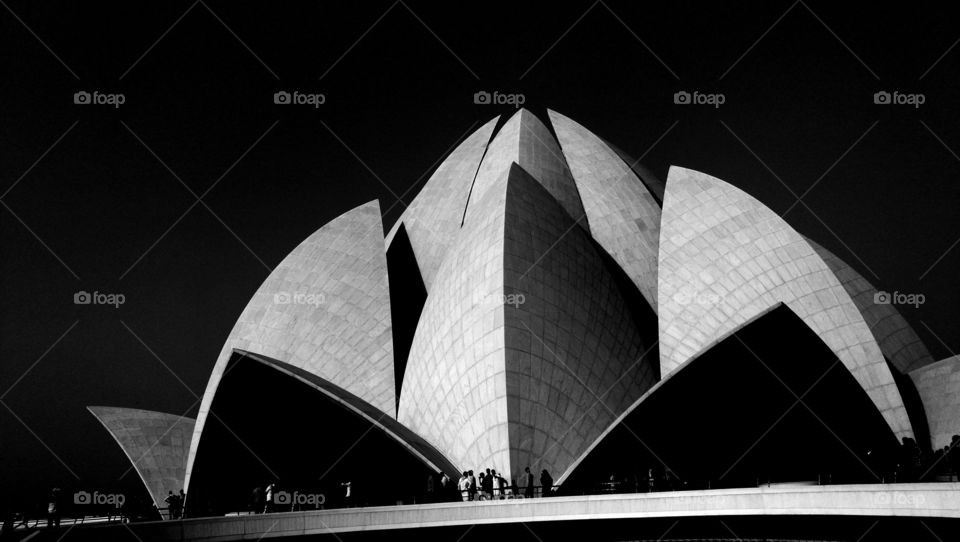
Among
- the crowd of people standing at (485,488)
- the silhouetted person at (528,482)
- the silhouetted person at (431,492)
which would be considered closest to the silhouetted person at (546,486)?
the crowd of people standing at (485,488)

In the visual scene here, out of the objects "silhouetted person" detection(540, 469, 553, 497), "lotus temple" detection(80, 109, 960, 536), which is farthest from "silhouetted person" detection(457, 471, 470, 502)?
"silhouetted person" detection(540, 469, 553, 497)

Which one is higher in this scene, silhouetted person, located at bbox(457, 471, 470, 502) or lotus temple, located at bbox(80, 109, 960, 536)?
lotus temple, located at bbox(80, 109, 960, 536)

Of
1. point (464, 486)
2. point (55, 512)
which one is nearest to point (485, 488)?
point (464, 486)

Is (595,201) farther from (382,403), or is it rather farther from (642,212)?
(382,403)

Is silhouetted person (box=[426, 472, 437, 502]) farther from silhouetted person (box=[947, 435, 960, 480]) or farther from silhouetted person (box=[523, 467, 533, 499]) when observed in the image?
silhouetted person (box=[947, 435, 960, 480])

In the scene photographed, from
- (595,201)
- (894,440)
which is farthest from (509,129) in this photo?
(894,440)

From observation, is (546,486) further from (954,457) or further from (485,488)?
(954,457)

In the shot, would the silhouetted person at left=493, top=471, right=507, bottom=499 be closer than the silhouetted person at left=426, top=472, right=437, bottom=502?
Yes

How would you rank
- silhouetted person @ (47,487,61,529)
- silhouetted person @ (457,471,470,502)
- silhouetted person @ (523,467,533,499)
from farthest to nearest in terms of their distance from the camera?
silhouetted person @ (457,471,470,502), silhouetted person @ (523,467,533,499), silhouetted person @ (47,487,61,529)
